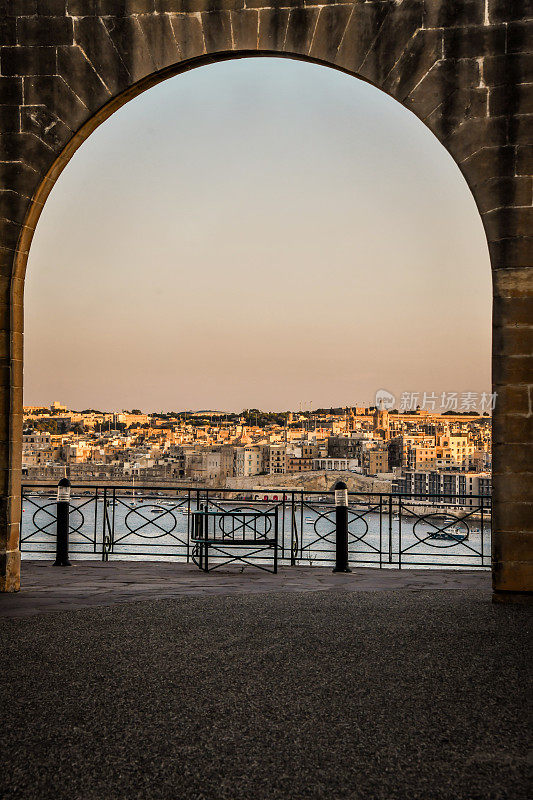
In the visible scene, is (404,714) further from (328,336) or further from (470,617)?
(328,336)

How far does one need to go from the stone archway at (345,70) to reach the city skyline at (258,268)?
1865 centimetres

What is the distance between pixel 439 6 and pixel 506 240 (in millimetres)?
1791

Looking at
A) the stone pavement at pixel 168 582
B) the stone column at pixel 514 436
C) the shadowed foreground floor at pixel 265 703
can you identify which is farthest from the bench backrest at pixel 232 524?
the stone column at pixel 514 436

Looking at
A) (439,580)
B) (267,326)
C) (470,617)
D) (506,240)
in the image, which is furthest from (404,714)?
(267,326)

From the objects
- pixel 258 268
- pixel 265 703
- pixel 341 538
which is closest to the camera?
pixel 265 703

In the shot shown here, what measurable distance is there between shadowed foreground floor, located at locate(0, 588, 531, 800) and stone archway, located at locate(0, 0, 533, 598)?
1.21 m

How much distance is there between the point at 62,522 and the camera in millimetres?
8445

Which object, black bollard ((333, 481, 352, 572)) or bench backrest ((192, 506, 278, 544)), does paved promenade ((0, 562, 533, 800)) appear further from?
black bollard ((333, 481, 352, 572))

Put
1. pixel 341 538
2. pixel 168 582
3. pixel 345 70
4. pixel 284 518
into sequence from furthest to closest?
pixel 284 518
pixel 341 538
pixel 168 582
pixel 345 70

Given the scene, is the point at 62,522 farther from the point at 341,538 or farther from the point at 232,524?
the point at 341,538

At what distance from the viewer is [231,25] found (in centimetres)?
586

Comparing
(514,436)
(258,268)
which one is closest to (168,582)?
(514,436)

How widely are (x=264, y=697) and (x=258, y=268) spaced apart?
37.0 meters

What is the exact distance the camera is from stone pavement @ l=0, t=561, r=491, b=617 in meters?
5.84
